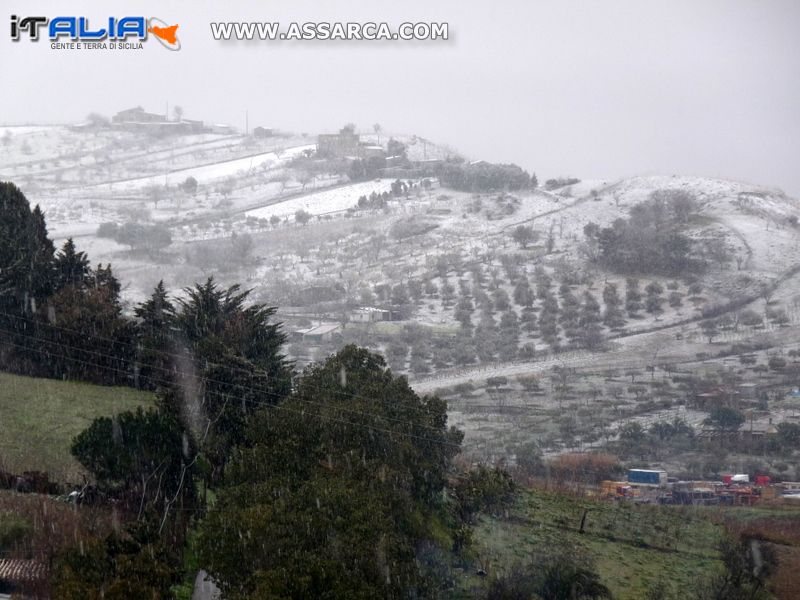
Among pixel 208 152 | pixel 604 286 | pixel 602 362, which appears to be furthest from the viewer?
pixel 208 152

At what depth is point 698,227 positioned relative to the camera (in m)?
46.8

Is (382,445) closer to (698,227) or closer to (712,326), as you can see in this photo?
(712,326)

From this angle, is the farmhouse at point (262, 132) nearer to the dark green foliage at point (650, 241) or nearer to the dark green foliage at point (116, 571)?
the dark green foliage at point (650, 241)

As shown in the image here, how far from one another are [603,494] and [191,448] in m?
9.19

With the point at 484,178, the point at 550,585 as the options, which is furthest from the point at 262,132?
the point at 550,585

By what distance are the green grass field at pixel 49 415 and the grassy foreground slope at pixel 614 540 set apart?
5790 millimetres

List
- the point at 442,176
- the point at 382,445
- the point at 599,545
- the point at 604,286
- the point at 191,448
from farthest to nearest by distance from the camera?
the point at 442,176 < the point at 604,286 < the point at 599,545 < the point at 191,448 < the point at 382,445

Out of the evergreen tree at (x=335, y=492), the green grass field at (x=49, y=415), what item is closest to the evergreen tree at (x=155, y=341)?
the green grass field at (x=49, y=415)

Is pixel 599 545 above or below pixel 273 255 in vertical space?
below

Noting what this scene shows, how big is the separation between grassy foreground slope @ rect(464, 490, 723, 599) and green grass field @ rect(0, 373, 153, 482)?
5.79 m

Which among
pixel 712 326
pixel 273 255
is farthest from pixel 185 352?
pixel 273 255

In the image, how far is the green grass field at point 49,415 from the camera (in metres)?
12.5

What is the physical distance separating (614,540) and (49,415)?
28.9 ft

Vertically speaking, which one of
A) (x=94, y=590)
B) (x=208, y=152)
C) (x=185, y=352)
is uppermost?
(x=208, y=152)
